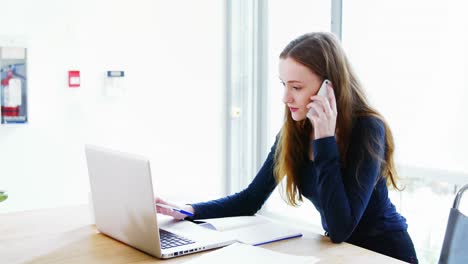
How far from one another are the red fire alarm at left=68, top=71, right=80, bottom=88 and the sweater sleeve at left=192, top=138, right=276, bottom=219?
4.70ft

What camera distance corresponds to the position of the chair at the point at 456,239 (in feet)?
4.62

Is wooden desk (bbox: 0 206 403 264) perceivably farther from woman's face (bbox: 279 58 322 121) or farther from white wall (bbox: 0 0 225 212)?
white wall (bbox: 0 0 225 212)

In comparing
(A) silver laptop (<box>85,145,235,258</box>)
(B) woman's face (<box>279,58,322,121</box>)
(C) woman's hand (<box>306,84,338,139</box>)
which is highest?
(B) woman's face (<box>279,58,322,121</box>)

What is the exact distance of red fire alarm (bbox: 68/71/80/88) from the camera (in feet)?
10.0

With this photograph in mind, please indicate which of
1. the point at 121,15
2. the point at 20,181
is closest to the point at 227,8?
the point at 121,15

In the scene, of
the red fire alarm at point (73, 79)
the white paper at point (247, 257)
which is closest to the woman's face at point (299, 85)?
the white paper at point (247, 257)

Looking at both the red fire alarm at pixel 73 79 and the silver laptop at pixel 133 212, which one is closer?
the silver laptop at pixel 133 212

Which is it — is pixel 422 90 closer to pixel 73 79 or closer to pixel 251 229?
pixel 251 229

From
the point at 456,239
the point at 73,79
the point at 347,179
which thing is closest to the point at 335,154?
the point at 347,179

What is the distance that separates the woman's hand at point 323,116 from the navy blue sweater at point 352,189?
3 centimetres

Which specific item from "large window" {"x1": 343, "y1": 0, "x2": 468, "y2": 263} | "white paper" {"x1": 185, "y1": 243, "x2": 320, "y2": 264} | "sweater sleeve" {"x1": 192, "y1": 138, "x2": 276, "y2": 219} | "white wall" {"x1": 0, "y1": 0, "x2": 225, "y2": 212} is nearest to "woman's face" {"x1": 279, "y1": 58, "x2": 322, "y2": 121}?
"sweater sleeve" {"x1": 192, "y1": 138, "x2": 276, "y2": 219}

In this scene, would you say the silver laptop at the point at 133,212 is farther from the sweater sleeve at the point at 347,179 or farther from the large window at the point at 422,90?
the large window at the point at 422,90

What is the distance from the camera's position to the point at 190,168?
3.66 metres

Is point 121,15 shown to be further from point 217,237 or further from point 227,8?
point 217,237
